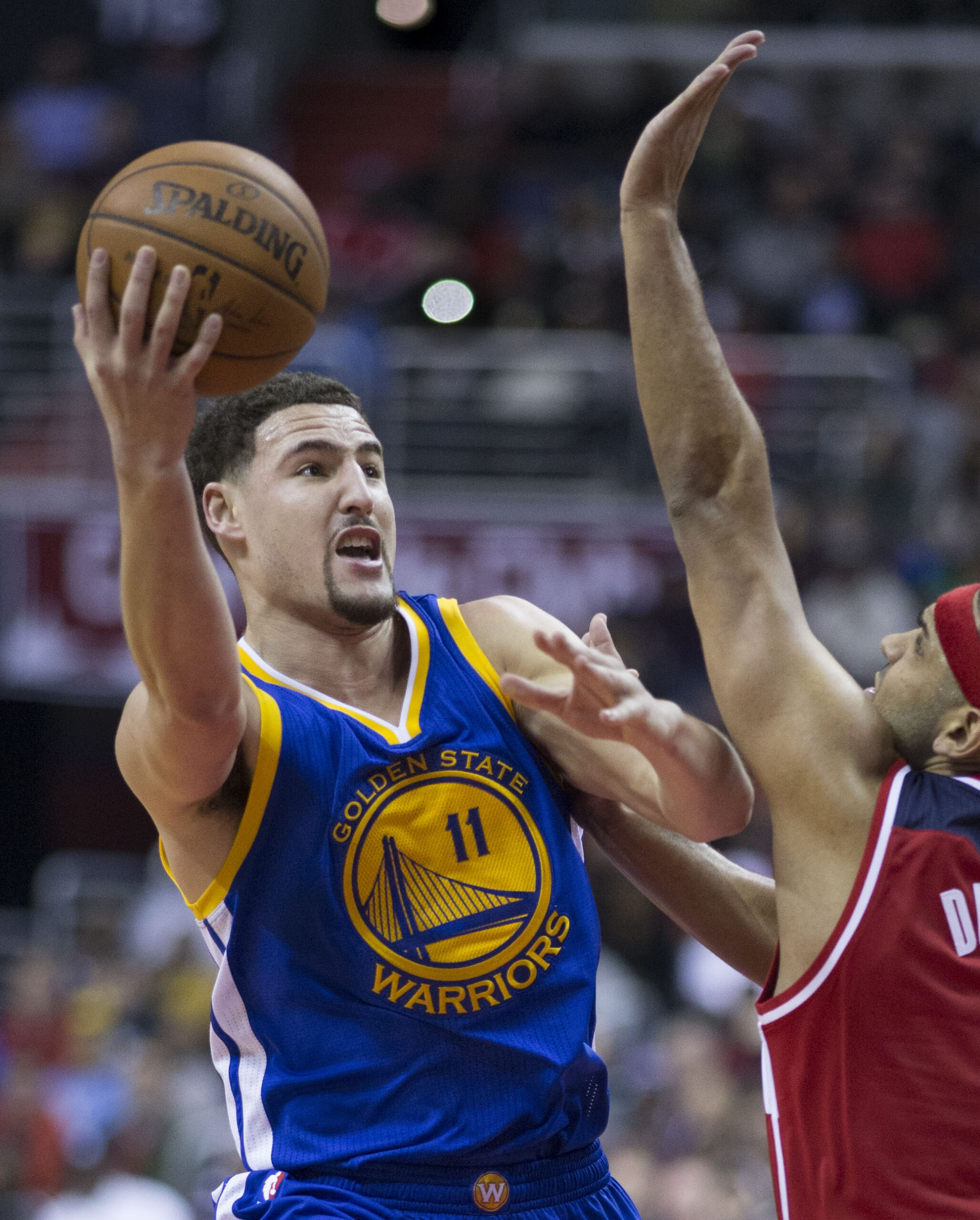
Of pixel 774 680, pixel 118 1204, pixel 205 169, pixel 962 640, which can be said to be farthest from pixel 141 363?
pixel 118 1204

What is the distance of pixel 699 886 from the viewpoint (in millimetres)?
3670

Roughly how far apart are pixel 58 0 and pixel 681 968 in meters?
13.6

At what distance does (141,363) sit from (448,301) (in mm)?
10418

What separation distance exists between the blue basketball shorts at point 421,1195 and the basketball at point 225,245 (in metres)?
1.58

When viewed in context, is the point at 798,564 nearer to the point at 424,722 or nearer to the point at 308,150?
the point at 424,722

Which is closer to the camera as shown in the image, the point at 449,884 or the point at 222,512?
the point at 449,884

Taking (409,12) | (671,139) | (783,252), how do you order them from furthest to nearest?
(409,12)
(783,252)
(671,139)

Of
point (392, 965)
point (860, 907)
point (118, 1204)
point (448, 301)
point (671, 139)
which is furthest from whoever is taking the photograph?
point (448, 301)

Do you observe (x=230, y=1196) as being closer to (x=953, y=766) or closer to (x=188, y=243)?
(x=953, y=766)

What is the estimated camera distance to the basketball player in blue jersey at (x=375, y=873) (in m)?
3.02

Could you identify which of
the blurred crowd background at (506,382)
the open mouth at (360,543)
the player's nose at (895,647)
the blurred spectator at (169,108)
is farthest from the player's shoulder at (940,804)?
the blurred spectator at (169,108)

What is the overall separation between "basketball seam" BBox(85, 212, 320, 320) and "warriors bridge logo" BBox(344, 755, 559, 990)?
1053 mm

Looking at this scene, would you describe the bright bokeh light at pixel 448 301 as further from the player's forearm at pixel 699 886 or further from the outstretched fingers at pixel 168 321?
the outstretched fingers at pixel 168 321

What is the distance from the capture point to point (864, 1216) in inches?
105
